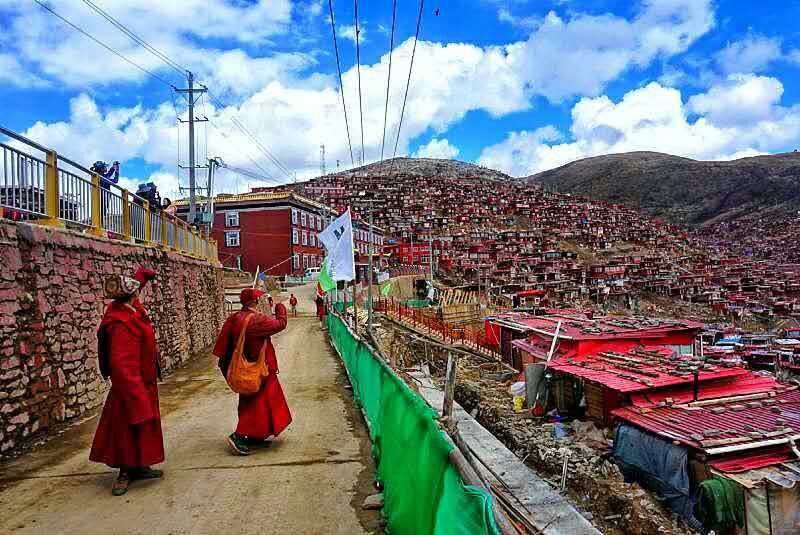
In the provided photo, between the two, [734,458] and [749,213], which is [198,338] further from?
[749,213]

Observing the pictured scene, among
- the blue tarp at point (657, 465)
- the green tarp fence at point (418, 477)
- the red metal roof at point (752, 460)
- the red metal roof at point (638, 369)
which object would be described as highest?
the green tarp fence at point (418, 477)

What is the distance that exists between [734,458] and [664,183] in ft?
494

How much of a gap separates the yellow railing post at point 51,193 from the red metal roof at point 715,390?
33.0 ft

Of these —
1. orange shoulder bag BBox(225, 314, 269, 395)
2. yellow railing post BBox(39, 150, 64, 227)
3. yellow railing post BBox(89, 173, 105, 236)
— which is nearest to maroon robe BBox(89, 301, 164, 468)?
orange shoulder bag BBox(225, 314, 269, 395)

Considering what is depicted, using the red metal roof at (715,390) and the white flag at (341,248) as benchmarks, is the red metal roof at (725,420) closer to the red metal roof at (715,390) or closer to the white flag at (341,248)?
the red metal roof at (715,390)

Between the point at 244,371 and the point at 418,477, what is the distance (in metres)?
2.72

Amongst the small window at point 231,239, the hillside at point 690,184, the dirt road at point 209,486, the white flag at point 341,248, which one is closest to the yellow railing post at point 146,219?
the white flag at point 341,248

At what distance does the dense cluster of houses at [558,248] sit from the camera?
56.3 meters

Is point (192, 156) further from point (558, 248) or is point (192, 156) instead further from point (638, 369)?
point (558, 248)

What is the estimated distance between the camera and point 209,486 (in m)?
4.70

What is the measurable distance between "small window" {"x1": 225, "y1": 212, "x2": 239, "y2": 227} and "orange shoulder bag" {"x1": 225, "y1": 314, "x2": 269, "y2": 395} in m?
43.3

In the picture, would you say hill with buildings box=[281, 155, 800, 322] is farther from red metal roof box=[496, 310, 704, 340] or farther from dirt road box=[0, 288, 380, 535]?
dirt road box=[0, 288, 380, 535]

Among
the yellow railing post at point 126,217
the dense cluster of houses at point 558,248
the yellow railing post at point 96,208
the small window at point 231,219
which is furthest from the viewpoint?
the dense cluster of houses at point 558,248

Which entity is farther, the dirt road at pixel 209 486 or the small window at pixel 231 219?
the small window at pixel 231 219
